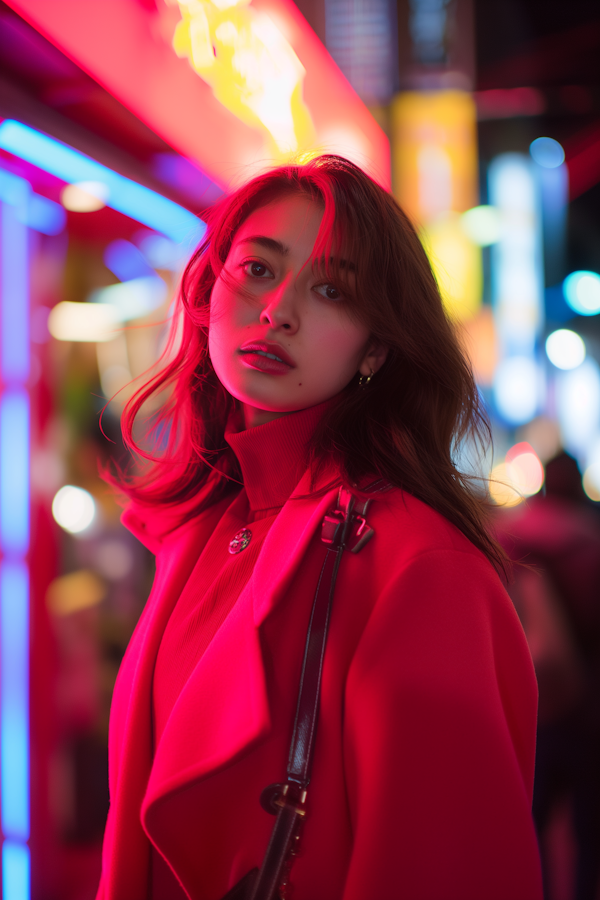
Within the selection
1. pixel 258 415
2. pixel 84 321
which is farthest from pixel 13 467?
pixel 84 321

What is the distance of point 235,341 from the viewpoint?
3.31ft

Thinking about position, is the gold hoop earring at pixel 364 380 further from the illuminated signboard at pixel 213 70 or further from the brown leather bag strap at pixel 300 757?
the illuminated signboard at pixel 213 70

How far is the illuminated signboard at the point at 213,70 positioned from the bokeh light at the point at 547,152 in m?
2.98

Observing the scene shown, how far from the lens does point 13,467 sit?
1.87 metres

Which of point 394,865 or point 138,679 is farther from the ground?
point 138,679

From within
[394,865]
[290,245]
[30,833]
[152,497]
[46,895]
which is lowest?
[46,895]

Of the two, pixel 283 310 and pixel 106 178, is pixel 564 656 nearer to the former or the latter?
pixel 283 310

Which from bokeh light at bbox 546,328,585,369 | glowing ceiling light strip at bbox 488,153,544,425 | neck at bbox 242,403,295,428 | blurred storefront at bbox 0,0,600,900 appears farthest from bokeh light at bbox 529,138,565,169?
neck at bbox 242,403,295,428

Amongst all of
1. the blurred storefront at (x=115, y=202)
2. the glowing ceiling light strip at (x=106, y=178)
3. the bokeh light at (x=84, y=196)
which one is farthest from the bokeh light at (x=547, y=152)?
the bokeh light at (x=84, y=196)

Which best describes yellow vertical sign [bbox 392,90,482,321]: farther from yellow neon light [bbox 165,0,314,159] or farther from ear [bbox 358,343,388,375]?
ear [bbox 358,343,388,375]

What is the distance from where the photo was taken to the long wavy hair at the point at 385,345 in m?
0.98

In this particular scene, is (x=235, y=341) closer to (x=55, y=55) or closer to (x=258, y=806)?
(x=258, y=806)

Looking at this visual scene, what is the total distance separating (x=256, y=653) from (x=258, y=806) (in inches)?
8.3

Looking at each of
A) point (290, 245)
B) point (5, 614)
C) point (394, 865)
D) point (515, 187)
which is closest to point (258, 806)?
point (394, 865)
